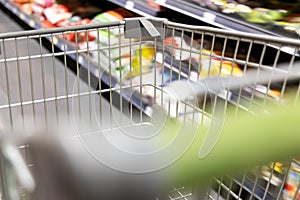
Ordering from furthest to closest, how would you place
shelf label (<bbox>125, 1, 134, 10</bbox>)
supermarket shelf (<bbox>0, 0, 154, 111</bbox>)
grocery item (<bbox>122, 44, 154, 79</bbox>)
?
shelf label (<bbox>125, 1, 134, 10</bbox>) → supermarket shelf (<bbox>0, 0, 154, 111</bbox>) → grocery item (<bbox>122, 44, 154, 79</bbox>)

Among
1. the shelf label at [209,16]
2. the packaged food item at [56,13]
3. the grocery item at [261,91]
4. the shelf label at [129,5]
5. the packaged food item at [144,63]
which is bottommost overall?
the packaged food item at [56,13]

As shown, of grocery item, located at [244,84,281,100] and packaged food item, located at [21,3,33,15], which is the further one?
packaged food item, located at [21,3,33,15]

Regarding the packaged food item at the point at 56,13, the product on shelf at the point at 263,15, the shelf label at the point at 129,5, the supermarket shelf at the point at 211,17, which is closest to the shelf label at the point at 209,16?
the supermarket shelf at the point at 211,17

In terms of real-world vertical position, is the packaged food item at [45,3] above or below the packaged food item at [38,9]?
above

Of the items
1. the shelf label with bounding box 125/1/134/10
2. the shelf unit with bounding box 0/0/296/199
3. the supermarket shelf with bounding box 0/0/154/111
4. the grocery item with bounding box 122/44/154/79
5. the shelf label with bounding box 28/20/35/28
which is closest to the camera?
the grocery item with bounding box 122/44/154/79

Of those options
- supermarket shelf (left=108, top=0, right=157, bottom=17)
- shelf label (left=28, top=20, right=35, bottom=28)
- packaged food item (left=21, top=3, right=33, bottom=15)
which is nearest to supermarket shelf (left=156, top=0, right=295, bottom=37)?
supermarket shelf (left=108, top=0, right=157, bottom=17)

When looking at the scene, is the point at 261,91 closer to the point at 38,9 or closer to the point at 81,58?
the point at 81,58

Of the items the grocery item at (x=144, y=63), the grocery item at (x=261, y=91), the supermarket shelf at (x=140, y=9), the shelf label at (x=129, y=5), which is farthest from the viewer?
the shelf label at (x=129, y=5)

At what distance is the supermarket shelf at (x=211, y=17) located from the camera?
71.8 inches

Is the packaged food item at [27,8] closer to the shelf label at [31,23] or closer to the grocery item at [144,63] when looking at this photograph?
the shelf label at [31,23]

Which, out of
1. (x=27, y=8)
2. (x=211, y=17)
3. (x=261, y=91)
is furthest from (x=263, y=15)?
(x=27, y=8)

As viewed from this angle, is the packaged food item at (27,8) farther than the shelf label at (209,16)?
Yes

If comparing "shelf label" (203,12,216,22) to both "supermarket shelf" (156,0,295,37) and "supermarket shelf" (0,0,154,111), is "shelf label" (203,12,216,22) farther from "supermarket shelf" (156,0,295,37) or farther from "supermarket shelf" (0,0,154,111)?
"supermarket shelf" (0,0,154,111)

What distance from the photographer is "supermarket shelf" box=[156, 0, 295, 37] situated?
1.82 meters
